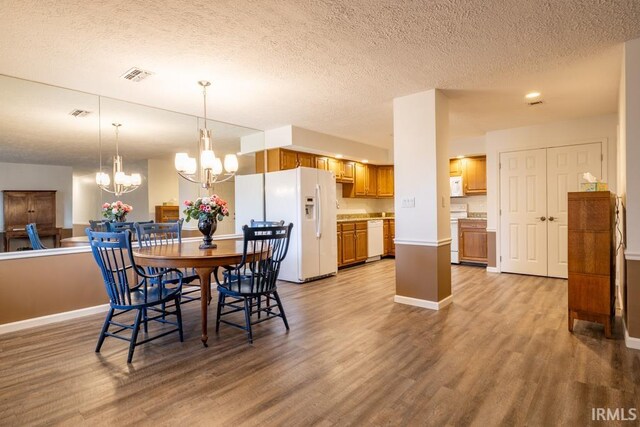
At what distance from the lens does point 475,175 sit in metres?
6.39

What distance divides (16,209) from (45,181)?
48 centimetres

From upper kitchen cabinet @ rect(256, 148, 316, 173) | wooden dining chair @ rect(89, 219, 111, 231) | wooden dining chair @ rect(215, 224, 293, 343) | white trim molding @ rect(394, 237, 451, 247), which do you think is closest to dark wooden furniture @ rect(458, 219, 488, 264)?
white trim molding @ rect(394, 237, 451, 247)

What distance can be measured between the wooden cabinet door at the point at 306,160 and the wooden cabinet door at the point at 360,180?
1.33 m

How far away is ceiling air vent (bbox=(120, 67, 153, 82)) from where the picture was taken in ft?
10.1

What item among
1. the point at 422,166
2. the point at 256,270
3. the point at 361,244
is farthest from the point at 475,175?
the point at 256,270

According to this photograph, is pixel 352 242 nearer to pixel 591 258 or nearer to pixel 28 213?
pixel 591 258

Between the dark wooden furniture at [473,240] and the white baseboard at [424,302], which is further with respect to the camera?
the dark wooden furniture at [473,240]

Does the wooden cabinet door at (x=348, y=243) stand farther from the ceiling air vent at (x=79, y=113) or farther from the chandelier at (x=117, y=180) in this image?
the ceiling air vent at (x=79, y=113)

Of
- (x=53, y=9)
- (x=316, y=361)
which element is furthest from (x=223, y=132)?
(x=316, y=361)

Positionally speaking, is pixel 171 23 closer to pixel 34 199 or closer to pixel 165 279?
pixel 165 279

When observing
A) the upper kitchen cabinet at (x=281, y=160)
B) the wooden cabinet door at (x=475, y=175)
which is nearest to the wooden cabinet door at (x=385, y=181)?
the wooden cabinet door at (x=475, y=175)

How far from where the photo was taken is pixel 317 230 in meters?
5.22

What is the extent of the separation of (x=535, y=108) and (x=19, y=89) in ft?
18.8

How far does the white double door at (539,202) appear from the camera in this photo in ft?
16.4
